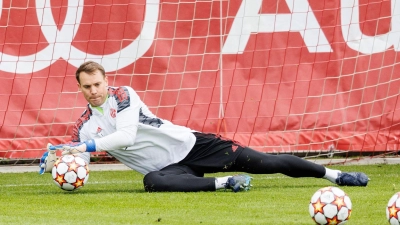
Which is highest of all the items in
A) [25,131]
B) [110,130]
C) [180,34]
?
[180,34]

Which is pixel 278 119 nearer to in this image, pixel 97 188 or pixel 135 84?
pixel 135 84

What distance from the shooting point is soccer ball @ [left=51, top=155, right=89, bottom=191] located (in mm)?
7453

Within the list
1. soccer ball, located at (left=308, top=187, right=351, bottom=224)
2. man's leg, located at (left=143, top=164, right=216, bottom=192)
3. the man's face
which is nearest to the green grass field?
man's leg, located at (left=143, top=164, right=216, bottom=192)

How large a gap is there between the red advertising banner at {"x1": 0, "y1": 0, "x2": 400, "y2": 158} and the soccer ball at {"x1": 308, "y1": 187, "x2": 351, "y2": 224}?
538 cm

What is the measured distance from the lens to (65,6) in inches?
420

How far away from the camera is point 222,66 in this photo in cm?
1095

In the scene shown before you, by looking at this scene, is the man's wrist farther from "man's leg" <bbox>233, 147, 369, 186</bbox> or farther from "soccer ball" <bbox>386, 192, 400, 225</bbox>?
"soccer ball" <bbox>386, 192, 400, 225</bbox>

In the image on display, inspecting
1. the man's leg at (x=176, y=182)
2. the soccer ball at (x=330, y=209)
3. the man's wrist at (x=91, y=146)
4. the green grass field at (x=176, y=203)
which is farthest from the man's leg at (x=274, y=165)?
the soccer ball at (x=330, y=209)

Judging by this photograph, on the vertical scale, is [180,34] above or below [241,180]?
above

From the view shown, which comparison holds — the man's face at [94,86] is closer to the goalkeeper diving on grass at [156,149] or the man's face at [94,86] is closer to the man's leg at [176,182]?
the goalkeeper diving on grass at [156,149]

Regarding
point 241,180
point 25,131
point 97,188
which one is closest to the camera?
point 241,180

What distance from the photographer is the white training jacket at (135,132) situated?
750cm

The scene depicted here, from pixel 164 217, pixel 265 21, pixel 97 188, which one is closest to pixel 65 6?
pixel 265 21

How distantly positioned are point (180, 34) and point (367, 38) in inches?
90.6
